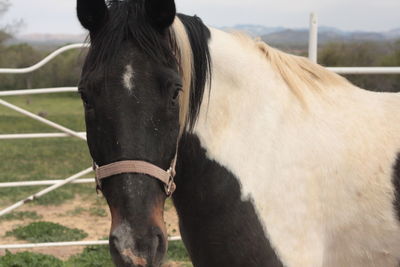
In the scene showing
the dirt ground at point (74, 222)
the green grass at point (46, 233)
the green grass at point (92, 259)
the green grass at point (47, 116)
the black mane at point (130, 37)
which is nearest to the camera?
the black mane at point (130, 37)

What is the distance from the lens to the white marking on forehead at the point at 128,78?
1.64 m

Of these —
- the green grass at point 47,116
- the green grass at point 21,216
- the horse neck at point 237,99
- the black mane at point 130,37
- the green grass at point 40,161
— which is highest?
the black mane at point 130,37

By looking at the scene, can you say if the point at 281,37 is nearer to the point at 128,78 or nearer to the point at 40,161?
the point at 40,161

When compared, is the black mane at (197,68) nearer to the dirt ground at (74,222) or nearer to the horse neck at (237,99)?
the horse neck at (237,99)

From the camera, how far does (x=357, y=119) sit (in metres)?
2.08

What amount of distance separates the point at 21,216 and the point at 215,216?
4.78m

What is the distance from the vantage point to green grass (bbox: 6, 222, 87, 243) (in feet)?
16.4

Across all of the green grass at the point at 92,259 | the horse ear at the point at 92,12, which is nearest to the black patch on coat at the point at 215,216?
the horse ear at the point at 92,12

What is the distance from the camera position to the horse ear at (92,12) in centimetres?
174

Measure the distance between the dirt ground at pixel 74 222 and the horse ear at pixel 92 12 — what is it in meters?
2.93

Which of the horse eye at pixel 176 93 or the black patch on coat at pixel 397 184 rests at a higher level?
the horse eye at pixel 176 93

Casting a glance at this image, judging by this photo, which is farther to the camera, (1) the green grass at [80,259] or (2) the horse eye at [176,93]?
(1) the green grass at [80,259]

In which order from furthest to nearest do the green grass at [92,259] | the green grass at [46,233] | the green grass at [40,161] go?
the green grass at [40,161]
the green grass at [46,233]
the green grass at [92,259]

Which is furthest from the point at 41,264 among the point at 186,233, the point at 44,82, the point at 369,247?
the point at 44,82
